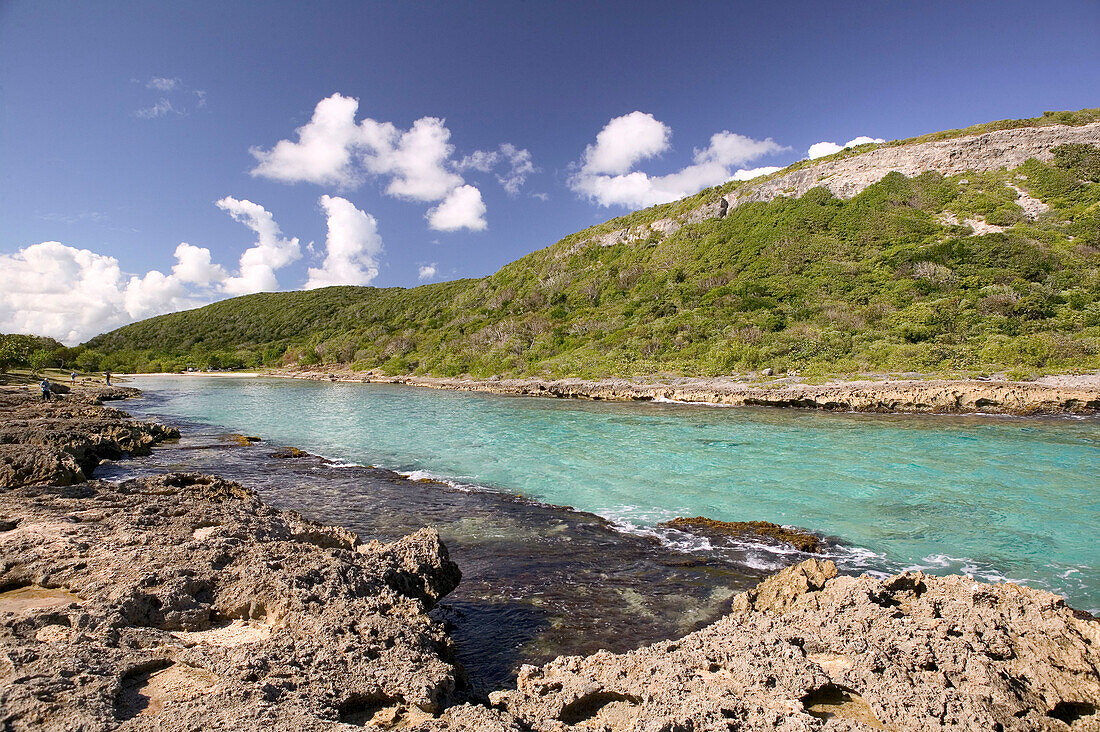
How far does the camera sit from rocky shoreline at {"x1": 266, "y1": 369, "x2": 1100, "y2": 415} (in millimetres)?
21516

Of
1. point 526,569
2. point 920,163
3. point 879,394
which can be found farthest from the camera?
point 920,163

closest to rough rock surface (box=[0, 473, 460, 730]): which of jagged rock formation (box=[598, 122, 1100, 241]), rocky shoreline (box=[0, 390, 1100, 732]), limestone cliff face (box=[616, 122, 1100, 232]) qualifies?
rocky shoreline (box=[0, 390, 1100, 732])

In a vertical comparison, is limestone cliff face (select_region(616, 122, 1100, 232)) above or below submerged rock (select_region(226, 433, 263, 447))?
above

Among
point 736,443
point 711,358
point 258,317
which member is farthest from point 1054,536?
point 258,317

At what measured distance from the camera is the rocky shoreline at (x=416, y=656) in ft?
9.80

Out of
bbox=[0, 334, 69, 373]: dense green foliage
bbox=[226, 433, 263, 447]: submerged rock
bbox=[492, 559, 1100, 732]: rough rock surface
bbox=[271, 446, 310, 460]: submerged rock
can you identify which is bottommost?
bbox=[271, 446, 310, 460]: submerged rock

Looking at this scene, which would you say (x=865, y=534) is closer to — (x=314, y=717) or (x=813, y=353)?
(x=314, y=717)

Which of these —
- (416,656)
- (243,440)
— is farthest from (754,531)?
(243,440)

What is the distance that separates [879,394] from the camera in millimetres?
24969

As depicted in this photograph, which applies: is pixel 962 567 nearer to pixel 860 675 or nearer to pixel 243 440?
pixel 860 675

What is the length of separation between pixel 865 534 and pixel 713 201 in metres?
64.4

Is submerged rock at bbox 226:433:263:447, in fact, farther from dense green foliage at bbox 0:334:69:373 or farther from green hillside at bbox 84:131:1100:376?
dense green foliage at bbox 0:334:69:373

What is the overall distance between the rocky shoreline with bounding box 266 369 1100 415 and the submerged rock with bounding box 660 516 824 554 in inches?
778

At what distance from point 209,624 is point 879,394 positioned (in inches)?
1148
